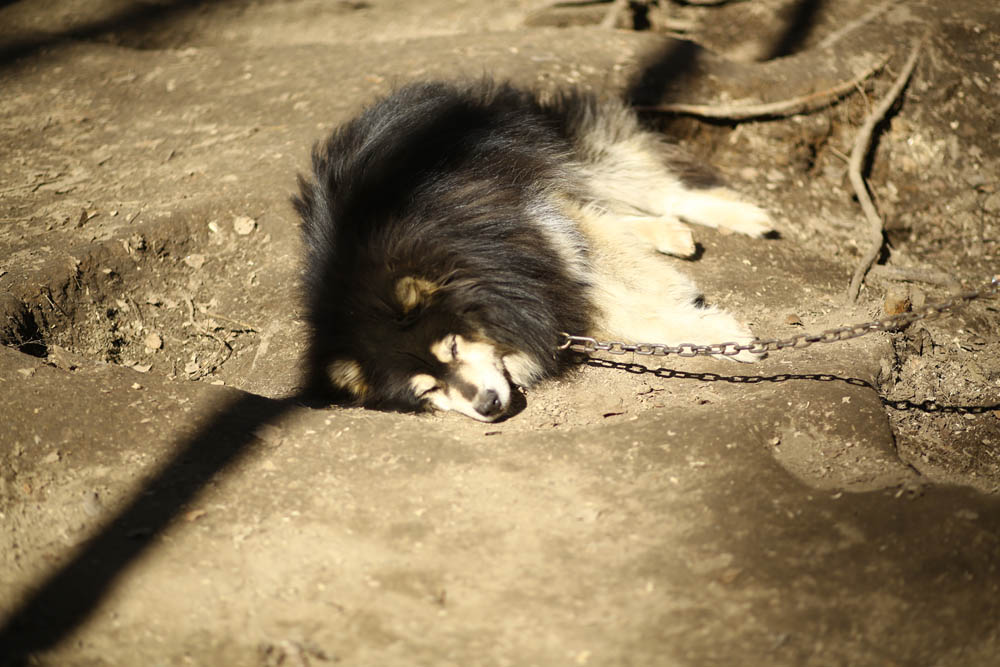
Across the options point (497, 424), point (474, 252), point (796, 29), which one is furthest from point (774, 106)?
point (497, 424)

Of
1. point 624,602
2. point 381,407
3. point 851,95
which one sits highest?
point 851,95

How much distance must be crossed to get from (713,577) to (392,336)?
4.95 feet

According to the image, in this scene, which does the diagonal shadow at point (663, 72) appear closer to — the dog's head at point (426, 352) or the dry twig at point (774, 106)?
the dry twig at point (774, 106)

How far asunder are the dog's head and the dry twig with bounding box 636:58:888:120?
223cm

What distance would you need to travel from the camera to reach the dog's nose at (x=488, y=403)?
2.92 meters

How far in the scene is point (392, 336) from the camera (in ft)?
9.83

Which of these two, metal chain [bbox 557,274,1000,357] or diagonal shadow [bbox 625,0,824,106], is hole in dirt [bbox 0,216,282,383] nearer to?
metal chain [bbox 557,274,1000,357]

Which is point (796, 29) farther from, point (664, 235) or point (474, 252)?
point (474, 252)

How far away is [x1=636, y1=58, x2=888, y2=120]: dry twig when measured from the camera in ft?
14.9

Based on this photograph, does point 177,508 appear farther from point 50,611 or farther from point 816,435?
point 816,435

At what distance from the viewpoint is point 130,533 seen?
2338mm

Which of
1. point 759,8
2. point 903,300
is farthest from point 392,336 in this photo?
point 759,8

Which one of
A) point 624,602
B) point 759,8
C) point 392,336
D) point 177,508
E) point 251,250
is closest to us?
point 624,602

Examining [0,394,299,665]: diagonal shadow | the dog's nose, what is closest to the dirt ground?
[0,394,299,665]: diagonal shadow
